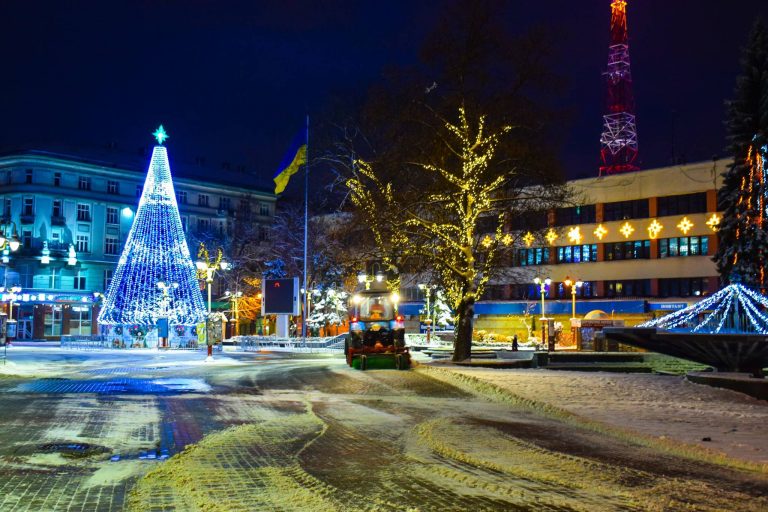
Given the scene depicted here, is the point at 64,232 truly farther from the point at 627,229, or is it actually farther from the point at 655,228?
the point at 655,228

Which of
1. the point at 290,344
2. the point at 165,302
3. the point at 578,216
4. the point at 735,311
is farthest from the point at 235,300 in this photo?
the point at 735,311

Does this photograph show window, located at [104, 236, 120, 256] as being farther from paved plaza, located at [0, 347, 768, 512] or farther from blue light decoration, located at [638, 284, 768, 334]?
blue light decoration, located at [638, 284, 768, 334]

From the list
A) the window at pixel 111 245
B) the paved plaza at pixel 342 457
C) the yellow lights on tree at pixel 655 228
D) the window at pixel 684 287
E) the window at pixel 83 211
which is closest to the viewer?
the paved plaza at pixel 342 457

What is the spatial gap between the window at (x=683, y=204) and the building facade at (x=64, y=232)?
124 feet

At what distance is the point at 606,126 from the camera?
63.3 meters

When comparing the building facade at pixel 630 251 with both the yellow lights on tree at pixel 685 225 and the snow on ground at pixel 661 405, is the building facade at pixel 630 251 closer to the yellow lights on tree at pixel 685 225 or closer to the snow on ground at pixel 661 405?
the yellow lights on tree at pixel 685 225

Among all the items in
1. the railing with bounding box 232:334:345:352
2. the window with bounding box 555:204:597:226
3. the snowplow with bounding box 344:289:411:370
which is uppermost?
the window with bounding box 555:204:597:226

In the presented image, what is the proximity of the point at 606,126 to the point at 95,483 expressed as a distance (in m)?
60.6

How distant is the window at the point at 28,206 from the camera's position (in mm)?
71625

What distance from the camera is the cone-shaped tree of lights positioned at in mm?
43500

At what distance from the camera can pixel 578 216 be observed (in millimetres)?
66250

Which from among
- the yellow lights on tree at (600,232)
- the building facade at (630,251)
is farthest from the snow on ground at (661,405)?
the yellow lights on tree at (600,232)

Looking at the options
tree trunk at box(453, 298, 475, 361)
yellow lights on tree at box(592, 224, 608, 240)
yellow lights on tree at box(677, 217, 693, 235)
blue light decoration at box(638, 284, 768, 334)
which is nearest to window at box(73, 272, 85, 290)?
yellow lights on tree at box(592, 224, 608, 240)

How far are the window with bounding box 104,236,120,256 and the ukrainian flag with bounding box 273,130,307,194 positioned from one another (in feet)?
128
